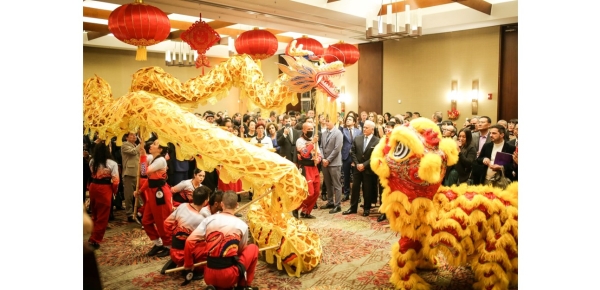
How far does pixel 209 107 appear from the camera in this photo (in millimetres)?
14883

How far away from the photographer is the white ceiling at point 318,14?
282 inches

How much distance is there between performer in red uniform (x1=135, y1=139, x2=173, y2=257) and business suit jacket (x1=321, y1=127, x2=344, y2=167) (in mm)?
2444

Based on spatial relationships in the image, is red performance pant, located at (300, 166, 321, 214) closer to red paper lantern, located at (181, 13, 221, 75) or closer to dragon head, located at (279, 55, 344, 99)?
red paper lantern, located at (181, 13, 221, 75)

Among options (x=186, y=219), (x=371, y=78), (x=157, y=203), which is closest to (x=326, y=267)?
(x=186, y=219)

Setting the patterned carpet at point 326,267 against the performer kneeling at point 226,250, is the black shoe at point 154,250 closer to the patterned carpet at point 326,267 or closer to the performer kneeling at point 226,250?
the patterned carpet at point 326,267

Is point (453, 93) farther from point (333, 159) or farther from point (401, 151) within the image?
point (401, 151)

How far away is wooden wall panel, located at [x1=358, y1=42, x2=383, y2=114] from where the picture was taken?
1215 cm

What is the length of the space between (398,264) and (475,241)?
59 centimetres

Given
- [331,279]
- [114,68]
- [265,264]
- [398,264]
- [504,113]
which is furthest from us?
[114,68]

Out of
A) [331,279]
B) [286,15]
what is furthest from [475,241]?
[286,15]

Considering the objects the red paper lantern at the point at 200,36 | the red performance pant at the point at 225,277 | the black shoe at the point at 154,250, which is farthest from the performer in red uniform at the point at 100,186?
the red performance pant at the point at 225,277

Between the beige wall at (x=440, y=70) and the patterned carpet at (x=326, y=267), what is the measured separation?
593 cm

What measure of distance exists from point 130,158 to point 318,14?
4220mm
